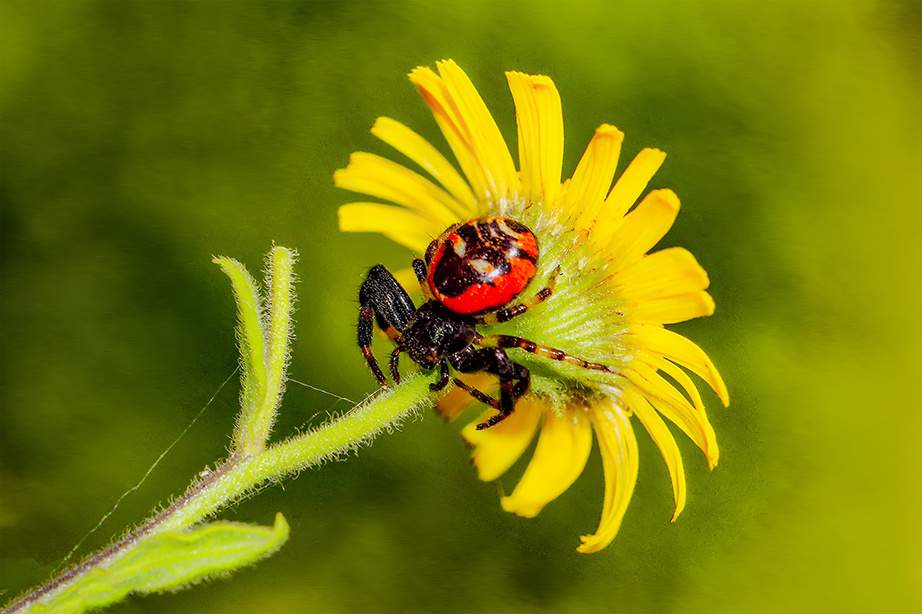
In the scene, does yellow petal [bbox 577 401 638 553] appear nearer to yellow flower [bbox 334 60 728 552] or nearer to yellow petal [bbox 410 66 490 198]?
yellow flower [bbox 334 60 728 552]

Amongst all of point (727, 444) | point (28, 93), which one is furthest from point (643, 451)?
point (28, 93)

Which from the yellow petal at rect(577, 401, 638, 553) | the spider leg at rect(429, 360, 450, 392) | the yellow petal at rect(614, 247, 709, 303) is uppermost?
the yellow petal at rect(614, 247, 709, 303)

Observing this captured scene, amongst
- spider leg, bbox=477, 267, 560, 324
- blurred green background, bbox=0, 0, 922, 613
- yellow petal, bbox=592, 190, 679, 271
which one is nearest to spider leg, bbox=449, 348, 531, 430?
spider leg, bbox=477, 267, 560, 324

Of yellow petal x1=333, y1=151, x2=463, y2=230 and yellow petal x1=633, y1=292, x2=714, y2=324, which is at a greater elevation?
yellow petal x1=333, y1=151, x2=463, y2=230

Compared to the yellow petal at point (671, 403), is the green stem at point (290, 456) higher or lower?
lower

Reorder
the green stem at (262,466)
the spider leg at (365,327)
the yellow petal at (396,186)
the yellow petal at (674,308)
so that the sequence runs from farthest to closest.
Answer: the yellow petal at (396,186) < the spider leg at (365,327) < the yellow petal at (674,308) < the green stem at (262,466)

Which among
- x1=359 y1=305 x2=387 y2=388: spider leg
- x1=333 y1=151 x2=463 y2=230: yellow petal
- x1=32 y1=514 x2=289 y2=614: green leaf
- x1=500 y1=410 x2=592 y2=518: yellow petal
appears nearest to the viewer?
x1=32 y1=514 x2=289 y2=614: green leaf

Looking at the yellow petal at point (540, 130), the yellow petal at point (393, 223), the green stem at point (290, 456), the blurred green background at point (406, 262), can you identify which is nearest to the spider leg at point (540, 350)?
the green stem at point (290, 456)

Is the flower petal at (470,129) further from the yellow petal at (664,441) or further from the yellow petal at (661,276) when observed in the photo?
the yellow petal at (664,441)
